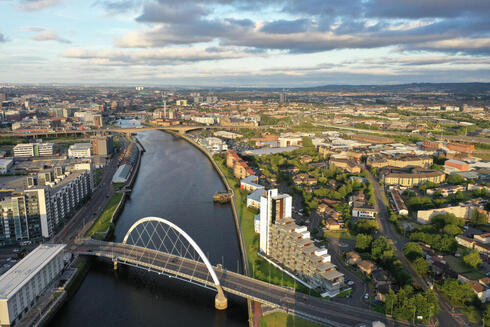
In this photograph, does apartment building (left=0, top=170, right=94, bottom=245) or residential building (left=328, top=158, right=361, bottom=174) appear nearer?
apartment building (left=0, top=170, right=94, bottom=245)

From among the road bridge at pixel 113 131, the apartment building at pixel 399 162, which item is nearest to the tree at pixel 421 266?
the apartment building at pixel 399 162

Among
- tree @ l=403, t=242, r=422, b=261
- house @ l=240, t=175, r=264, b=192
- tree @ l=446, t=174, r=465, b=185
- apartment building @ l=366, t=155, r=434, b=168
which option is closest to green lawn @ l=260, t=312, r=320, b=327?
tree @ l=403, t=242, r=422, b=261

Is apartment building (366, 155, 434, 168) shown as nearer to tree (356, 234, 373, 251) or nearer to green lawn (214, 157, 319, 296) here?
green lawn (214, 157, 319, 296)

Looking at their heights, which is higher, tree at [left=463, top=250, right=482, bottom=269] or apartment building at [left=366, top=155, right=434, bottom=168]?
apartment building at [left=366, top=155, right=434, bottom=168]

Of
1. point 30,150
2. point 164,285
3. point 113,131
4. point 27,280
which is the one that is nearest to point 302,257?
point 164,285

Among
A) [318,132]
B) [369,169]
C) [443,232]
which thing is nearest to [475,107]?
[318,132]

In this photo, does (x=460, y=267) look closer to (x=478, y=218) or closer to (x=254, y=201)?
(x=478, y=218)

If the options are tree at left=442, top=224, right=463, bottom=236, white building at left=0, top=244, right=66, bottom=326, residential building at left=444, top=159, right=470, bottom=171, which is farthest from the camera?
residential building at left=444, top=159, right=470, bottom=171
